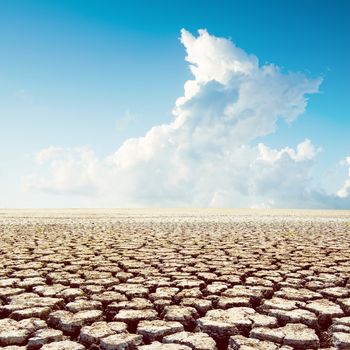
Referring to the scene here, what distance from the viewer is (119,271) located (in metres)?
4.55

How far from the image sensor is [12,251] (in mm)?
6141

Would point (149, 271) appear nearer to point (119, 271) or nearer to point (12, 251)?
point (119, 271)

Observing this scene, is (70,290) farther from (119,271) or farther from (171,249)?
(171,249)

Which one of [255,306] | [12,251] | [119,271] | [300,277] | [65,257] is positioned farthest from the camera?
[12,251]

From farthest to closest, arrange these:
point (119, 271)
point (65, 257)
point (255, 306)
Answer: point (65, 257) < point (119, 271) < point (255, 306)

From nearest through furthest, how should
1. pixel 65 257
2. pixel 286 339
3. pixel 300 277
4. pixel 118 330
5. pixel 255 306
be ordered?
pixel 286 339 < pixel 118 330 < pixel 255 306 < pixel 300 277 < pixel 65 257

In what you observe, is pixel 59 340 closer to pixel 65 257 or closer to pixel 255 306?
pixel 255 306

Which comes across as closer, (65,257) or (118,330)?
(118,330)

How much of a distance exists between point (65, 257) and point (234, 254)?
7.17ft

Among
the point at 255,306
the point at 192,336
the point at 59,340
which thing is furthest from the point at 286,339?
the point at 59,340

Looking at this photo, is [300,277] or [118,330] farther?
[300,277]

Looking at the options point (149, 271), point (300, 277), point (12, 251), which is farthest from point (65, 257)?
point (300, 277)

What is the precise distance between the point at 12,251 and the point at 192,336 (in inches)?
172

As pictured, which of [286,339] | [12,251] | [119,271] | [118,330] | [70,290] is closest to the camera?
[286,339]
